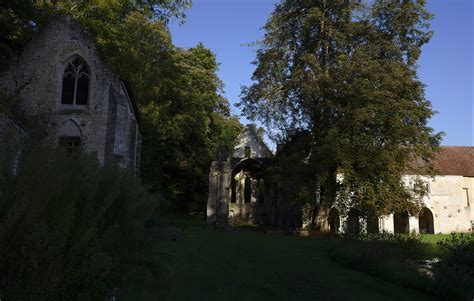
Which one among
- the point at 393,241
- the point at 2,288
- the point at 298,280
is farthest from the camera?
the point at 393,241

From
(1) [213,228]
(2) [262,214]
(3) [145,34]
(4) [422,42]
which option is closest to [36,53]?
(3) [145,34]

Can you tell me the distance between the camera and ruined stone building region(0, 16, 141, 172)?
62.7 feet

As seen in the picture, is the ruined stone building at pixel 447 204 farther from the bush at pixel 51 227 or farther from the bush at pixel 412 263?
the bush at pixel 51 227

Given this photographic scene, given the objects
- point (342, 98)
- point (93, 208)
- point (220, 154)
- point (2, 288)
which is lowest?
point (2, 288)

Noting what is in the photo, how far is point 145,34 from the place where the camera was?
2872cm

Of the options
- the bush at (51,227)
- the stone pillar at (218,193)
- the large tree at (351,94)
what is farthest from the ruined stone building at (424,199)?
the bush at (51,227)

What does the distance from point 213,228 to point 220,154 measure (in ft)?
21.8

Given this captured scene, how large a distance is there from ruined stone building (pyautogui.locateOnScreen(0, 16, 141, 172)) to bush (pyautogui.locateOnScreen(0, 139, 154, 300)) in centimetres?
1435

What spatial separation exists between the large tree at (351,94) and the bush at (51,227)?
17140 mm

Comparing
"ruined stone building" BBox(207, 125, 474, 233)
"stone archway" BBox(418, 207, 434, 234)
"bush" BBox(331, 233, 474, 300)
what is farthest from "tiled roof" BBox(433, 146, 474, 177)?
"bush" BBox(331, 233, 474, 300)

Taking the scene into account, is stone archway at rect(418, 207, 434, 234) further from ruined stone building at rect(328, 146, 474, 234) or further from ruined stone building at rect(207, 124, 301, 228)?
ruined stone building at rect(207, 124, 301, 228)

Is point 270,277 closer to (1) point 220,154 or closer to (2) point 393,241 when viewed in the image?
(2) point 393,241

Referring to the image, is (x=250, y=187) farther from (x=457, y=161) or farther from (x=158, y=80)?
(x=457, y=161)

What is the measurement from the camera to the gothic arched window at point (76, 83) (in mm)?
19641
